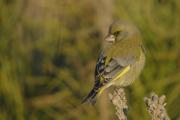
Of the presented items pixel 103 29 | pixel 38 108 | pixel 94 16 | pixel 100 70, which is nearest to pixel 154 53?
pixel 103 29

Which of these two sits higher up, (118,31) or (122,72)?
(118,31)

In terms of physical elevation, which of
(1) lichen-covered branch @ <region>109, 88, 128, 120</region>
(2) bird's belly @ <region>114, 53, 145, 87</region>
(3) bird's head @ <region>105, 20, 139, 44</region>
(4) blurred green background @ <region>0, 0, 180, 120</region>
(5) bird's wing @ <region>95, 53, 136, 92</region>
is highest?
(1) lichen-covered branch @ <region>109, 88, 128, 120</region>

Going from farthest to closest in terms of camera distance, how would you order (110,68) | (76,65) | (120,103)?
(76,65) → (110,68) → (120,103)

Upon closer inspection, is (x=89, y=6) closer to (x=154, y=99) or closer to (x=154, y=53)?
(x=154, y=53)

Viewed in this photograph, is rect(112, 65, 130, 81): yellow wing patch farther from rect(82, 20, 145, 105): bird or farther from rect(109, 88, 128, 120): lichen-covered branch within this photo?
rect(109, 88, 128, 120): lichen-covered branch

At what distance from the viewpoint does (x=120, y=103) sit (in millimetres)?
3551

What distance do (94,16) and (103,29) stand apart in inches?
67.4

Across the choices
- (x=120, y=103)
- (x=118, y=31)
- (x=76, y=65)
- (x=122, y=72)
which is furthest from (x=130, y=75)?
(x=76, y=65)

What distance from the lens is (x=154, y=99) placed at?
10.9ft

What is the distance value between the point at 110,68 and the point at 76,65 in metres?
3.66

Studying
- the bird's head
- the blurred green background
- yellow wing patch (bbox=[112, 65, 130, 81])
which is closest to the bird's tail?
yellow wing patch (bbox=[112, 65, 130, 81])

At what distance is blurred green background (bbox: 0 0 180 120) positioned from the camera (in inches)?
277

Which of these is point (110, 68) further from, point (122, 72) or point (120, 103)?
point (120, 103)

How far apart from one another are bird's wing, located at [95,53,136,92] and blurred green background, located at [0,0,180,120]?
6.85 feet
